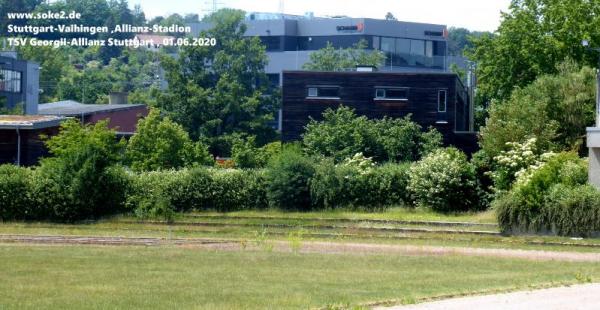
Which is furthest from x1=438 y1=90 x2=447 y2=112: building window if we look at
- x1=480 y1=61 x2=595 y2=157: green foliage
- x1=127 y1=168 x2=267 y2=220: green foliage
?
x1=127 y1=168 x2=267 y2=220: green foliage

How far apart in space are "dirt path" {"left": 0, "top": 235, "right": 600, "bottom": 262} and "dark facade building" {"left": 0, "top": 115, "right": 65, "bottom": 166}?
23.4 meters

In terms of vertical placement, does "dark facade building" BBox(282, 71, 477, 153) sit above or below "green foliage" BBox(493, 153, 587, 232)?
above

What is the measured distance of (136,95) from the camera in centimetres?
14662

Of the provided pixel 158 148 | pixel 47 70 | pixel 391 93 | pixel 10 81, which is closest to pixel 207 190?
pixel 158 148

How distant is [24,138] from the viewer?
68.5 m

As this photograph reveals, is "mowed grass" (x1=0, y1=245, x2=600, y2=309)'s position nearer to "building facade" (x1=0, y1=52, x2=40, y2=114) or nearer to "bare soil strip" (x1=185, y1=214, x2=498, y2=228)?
"bare soil strip" (x1=185, y1=214, x2=498, y2=228)

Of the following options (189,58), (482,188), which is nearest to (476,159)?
(482,188)

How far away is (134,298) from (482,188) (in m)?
37.5

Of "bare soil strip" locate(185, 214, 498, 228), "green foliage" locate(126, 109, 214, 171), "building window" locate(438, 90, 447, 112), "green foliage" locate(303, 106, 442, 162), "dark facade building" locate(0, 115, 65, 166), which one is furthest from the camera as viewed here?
"green foliage" locate(126, 109, 214, 171)

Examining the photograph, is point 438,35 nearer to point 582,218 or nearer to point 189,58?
point 189,58

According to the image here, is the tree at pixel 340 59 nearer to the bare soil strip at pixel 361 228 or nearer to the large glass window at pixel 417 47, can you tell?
the large glass window at pixel 417 47

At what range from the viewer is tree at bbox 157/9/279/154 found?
10662 cm

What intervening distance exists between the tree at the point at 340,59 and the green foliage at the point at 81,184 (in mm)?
65208

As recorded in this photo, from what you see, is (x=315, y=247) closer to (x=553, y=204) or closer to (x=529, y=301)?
(x=553, y=204)
